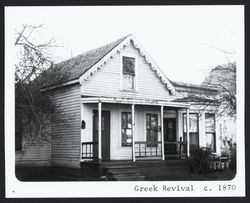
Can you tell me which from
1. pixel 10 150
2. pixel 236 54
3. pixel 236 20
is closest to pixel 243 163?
pixel 236 54

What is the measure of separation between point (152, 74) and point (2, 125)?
414 inches

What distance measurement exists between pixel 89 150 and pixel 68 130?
1.26 m

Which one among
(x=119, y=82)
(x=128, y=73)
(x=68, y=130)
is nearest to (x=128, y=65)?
(x=128, y=73)

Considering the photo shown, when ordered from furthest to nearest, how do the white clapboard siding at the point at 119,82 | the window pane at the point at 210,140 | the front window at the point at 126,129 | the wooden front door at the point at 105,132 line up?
the window pane at the point at 210,140
the front window at the point at 126,129
the wooden front door at the point at 105,132
the white clapboard siding at the point at 119,82

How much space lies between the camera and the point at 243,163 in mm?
9773

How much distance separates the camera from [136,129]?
18797 millimetres

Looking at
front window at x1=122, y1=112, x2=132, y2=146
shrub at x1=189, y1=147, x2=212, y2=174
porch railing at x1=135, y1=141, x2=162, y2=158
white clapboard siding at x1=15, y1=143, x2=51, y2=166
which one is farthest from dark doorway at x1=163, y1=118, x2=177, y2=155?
white clapboard siding at x1=15, y1=143, x2=51, y2=166

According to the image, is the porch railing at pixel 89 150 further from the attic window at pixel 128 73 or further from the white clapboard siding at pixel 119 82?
the attic window at pixel 128 73

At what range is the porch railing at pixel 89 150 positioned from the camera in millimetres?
16219

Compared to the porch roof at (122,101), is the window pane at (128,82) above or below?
above

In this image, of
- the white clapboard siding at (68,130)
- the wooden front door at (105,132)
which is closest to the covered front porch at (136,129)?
the wooden front door at (105,132)

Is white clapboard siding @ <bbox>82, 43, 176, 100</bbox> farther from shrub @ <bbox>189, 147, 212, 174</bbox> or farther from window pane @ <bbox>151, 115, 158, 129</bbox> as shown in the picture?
shrub @ <bbox>189, 147, 212, 174</bbox>

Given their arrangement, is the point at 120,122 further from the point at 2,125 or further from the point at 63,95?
the point at 2,125

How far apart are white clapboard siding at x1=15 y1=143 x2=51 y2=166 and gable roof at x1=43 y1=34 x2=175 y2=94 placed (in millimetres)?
2845
